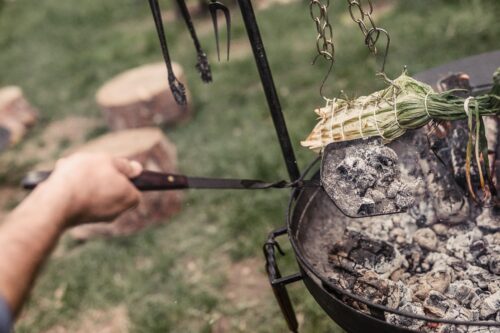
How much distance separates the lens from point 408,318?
6.08ft

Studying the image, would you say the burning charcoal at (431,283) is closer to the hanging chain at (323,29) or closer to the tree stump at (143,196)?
the hanging chain at (323,29)

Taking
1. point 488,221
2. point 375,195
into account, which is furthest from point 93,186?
point 488,221

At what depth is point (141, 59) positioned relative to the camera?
667 cm

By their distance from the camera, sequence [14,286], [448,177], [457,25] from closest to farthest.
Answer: [14,286], [448,177], [457,25]

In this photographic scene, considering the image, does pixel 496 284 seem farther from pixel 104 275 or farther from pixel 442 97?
pixel 104 275

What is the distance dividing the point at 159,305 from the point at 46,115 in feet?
12.6

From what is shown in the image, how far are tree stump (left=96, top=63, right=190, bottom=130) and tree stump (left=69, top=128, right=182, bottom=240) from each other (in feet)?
2.68

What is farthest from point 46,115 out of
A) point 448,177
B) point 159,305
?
point 448,177

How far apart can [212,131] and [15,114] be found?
8.30ft

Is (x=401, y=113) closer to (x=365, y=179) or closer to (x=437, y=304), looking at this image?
(x=365, y=179)

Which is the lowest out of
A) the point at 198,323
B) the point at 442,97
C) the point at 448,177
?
the point at 198,323

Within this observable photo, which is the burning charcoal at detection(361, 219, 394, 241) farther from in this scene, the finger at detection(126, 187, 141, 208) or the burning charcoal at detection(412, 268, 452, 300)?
the finger at detection(126, 187, 141, 208)

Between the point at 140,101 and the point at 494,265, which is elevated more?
the point at 140,101

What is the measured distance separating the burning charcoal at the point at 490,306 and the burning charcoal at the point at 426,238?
351 mm
